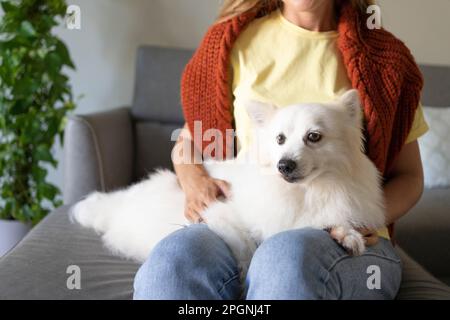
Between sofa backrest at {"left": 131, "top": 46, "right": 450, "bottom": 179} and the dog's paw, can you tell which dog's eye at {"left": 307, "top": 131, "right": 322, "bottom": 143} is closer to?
the dog's paw

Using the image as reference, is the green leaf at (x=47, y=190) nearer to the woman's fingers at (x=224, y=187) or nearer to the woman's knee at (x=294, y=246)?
the woman's fingers at (x=224, y=187)

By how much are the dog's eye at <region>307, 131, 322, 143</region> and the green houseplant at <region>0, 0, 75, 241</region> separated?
4.73 ft

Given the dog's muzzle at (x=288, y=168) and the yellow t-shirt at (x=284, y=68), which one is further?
the yellow t-shirt at (x=284, y=68)

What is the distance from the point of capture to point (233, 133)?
4.80 feet

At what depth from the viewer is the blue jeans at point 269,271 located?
37.5 inches

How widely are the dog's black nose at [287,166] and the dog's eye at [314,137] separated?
3.4 inches

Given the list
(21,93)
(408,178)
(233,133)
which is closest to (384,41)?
(408,178)

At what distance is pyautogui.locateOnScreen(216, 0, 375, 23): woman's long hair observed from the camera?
56.6 inches

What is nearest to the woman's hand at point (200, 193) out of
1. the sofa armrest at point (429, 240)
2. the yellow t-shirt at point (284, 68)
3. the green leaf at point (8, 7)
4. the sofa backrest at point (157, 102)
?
the yellow t-shirt at point (284, 68)

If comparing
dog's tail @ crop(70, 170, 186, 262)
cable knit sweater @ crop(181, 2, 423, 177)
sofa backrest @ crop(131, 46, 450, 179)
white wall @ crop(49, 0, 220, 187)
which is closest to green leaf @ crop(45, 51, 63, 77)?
A: sofa backrest @ crop(131, 46, 450, 179)

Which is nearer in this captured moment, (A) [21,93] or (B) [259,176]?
(B) [259,176]

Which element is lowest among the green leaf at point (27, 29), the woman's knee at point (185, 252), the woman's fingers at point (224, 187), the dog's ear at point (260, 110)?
the woman's knee at point (185, 252)

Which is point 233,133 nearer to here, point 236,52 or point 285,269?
point 236,52

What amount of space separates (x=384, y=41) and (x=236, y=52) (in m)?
0.41
